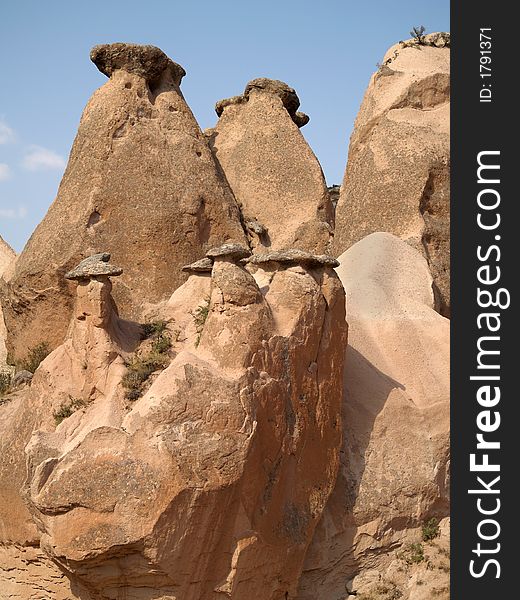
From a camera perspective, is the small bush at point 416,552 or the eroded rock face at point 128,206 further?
the eroded rock face at point 128,206

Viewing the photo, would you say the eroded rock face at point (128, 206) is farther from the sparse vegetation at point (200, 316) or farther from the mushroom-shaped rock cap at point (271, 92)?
the sparse vegetation at point (200, 316)

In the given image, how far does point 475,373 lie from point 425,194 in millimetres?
7473

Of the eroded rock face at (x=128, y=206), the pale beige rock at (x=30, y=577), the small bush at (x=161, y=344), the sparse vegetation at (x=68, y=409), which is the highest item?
the eroded rock face at (x=128, y=206)

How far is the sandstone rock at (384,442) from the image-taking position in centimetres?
1015

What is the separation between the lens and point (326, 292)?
997 centimetres

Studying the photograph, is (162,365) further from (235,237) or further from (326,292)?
(235,237)

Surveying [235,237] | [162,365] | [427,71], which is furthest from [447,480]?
[427,71]

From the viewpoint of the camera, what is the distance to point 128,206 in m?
16.2

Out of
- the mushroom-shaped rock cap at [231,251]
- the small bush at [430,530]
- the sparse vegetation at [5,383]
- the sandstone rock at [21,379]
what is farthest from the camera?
the sandstone rock at [21,379]

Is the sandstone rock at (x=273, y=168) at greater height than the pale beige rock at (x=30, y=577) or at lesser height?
greater

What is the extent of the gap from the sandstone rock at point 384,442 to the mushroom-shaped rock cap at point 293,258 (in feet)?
5.43

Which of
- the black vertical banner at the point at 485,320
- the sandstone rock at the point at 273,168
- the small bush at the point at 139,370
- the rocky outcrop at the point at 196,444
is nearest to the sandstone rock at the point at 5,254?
the sandstone rock at the point at 273,168

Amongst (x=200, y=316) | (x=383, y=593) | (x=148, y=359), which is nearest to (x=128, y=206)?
(x=200, y=316)

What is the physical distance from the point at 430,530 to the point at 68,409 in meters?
4.16
